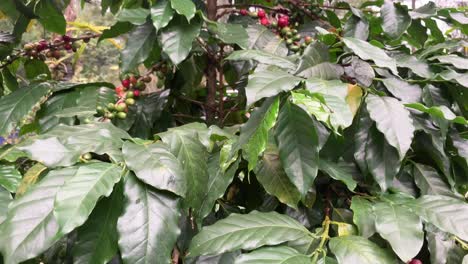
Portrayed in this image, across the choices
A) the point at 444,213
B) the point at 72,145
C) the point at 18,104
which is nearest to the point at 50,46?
the point at 18,104

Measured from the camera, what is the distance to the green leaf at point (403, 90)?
73 centimetres

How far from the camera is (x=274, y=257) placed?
518 millimetres

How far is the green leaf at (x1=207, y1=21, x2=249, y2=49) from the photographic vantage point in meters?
0.88

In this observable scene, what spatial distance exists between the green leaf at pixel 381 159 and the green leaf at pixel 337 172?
4 cm

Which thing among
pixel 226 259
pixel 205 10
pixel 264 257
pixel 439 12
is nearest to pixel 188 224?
pixel 226 259

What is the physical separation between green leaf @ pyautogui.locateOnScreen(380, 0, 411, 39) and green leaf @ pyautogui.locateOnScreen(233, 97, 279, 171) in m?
0.43

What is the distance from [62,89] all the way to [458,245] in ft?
2.72

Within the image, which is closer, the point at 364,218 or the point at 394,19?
the point at 364,218

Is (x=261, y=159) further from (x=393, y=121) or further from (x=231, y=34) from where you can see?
(x=231, y=34)

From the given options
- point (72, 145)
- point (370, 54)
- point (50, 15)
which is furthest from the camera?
point (50, 15)

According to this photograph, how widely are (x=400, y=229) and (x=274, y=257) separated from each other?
17 centimetres

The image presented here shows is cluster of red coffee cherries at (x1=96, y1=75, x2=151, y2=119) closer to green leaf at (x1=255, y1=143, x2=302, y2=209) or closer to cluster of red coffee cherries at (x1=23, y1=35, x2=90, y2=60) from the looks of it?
cluster of red coffee cherries at (x1=23, y1=35, x2=90, y2=60)

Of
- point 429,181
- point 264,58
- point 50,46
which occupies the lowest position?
point 429,181

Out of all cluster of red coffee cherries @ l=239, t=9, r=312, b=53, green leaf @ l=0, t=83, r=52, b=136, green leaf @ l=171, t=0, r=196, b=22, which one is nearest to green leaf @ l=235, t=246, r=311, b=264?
green leaf @ l=171, t=0, r=196, b=22
